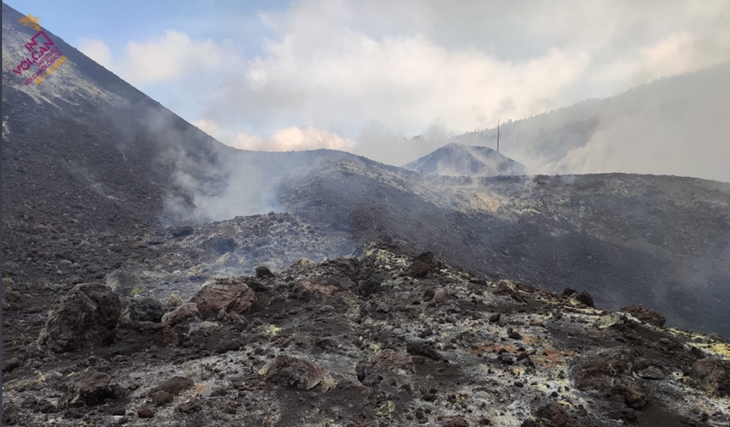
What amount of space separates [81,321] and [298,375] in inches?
181

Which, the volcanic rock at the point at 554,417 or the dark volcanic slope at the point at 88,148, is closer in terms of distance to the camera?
the volcanic rock at the point at 554,417

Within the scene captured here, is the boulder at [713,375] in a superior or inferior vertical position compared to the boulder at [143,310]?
superior

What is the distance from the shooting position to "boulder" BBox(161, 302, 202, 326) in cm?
984

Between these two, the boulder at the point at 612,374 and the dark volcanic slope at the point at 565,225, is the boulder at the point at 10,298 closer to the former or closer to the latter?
the dark volcanic slope at the point at 565,225

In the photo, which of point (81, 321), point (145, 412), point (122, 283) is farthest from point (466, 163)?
point (145, 412)

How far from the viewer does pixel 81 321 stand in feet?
28.1

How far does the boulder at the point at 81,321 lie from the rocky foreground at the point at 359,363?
0.02 m

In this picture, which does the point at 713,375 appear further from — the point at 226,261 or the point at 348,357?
the point at 226,261

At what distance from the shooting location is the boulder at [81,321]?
8414 mm

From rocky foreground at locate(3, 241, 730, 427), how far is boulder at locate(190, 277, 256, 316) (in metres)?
0.04

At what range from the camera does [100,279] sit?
14.6 m

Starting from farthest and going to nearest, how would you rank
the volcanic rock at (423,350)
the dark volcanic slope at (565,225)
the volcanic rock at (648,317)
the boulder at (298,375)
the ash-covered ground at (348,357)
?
1. the dark volcanic slope at (565,225)
2. the volcanic rock at (648,317)
3. the volcanic rock at (423,350)
4. the boulder at (298,375)
5. the ash-covered ground at (348,357)

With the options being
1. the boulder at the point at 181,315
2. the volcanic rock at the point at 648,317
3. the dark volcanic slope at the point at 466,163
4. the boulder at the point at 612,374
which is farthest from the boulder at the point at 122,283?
the dark volcanic slope at the point at 466,163

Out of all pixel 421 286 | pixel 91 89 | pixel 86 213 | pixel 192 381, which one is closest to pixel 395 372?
pixel 192 381
